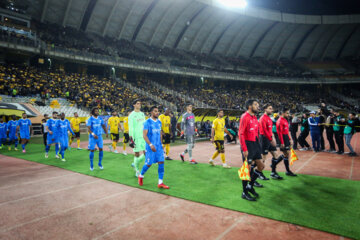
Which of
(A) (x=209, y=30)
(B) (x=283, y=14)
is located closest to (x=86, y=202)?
(A) (x=209, y=30)

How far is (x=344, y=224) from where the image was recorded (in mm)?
3111

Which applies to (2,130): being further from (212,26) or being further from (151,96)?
(212,26)

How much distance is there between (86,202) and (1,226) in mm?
1336

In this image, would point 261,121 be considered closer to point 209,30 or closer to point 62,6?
point 62,6

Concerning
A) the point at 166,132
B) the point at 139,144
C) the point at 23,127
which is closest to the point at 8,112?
the point at 23,127

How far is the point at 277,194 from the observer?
14.8ft

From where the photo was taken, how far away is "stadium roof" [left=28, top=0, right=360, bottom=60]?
37938 millimetres

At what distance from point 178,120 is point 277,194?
13.2m

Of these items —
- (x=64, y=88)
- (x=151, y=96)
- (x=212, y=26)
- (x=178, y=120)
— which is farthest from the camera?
(x=212, y=26)

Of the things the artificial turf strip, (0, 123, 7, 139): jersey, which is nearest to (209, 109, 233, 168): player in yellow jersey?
the artificial turf strip

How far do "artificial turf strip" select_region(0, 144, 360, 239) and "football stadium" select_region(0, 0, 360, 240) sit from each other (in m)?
0.04

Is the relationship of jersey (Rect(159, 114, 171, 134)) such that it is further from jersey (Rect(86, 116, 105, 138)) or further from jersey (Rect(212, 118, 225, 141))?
Answer: jersey (Rect(86, 116, 105, 138))

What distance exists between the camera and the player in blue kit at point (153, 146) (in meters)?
4.98

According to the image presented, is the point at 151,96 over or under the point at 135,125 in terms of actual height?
over
